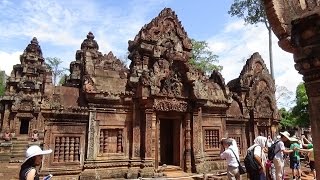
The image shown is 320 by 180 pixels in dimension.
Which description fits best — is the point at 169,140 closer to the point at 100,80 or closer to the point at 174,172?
the point at 174,172

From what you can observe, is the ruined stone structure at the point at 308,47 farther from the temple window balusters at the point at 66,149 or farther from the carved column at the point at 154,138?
the temple window balusters at the point at 66,149

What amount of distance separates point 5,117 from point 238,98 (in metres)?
21.4

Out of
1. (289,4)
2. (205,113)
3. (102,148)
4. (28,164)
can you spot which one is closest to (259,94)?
(205,113)

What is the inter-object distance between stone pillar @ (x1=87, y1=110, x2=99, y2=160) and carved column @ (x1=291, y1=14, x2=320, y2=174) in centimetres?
807

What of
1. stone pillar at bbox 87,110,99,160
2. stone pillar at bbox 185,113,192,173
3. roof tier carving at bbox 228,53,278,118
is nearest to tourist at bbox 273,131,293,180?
stone pillar at bbox 185,113,192,173

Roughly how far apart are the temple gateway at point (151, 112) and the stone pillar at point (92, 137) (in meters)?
0.04

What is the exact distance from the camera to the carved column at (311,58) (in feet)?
10.7

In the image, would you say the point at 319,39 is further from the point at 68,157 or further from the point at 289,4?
the point at 68,157

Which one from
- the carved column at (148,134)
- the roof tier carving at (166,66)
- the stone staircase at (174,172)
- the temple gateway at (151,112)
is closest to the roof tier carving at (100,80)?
the temple gateway at (151,112)

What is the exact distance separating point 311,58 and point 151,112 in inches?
323

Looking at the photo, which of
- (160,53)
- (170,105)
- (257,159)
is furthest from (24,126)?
(257,159)

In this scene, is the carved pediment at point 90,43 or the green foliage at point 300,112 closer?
the carved pediment at point 90,43

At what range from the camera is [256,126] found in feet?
49.6

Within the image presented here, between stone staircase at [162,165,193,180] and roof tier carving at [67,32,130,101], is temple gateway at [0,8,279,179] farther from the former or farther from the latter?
stone staircase at [162,165,193,180]
